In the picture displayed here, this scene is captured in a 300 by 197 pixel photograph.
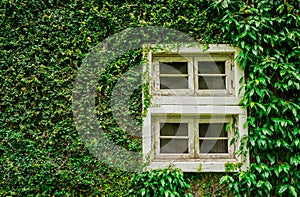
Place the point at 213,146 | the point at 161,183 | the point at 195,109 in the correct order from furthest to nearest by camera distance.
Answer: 1. the point at 213,146
2. the point at 195,109
3. the point at 161,183

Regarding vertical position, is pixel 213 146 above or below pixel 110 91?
below

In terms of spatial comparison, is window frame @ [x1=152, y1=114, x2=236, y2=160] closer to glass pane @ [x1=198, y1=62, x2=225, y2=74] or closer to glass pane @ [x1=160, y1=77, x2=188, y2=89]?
glass pane @ [x1=160, y1=77, x2=188, y2=89]

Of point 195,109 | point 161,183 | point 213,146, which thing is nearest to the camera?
point 161,183

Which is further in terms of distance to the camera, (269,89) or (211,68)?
(211,68)

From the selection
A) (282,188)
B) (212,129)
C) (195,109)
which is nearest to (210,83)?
(195,109)

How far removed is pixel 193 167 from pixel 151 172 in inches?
14.1

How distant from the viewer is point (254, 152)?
315 cm

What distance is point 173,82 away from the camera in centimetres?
332

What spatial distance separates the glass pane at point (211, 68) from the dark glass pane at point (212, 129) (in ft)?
1.54

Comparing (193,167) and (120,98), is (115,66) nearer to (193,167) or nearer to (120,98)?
(120,98)

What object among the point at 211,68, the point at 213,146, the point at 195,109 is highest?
the point at 211,68

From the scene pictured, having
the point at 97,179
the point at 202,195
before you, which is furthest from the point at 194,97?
the point at 97,179

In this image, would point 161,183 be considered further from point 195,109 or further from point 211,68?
point 211,68

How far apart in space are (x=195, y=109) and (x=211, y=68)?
426mm
